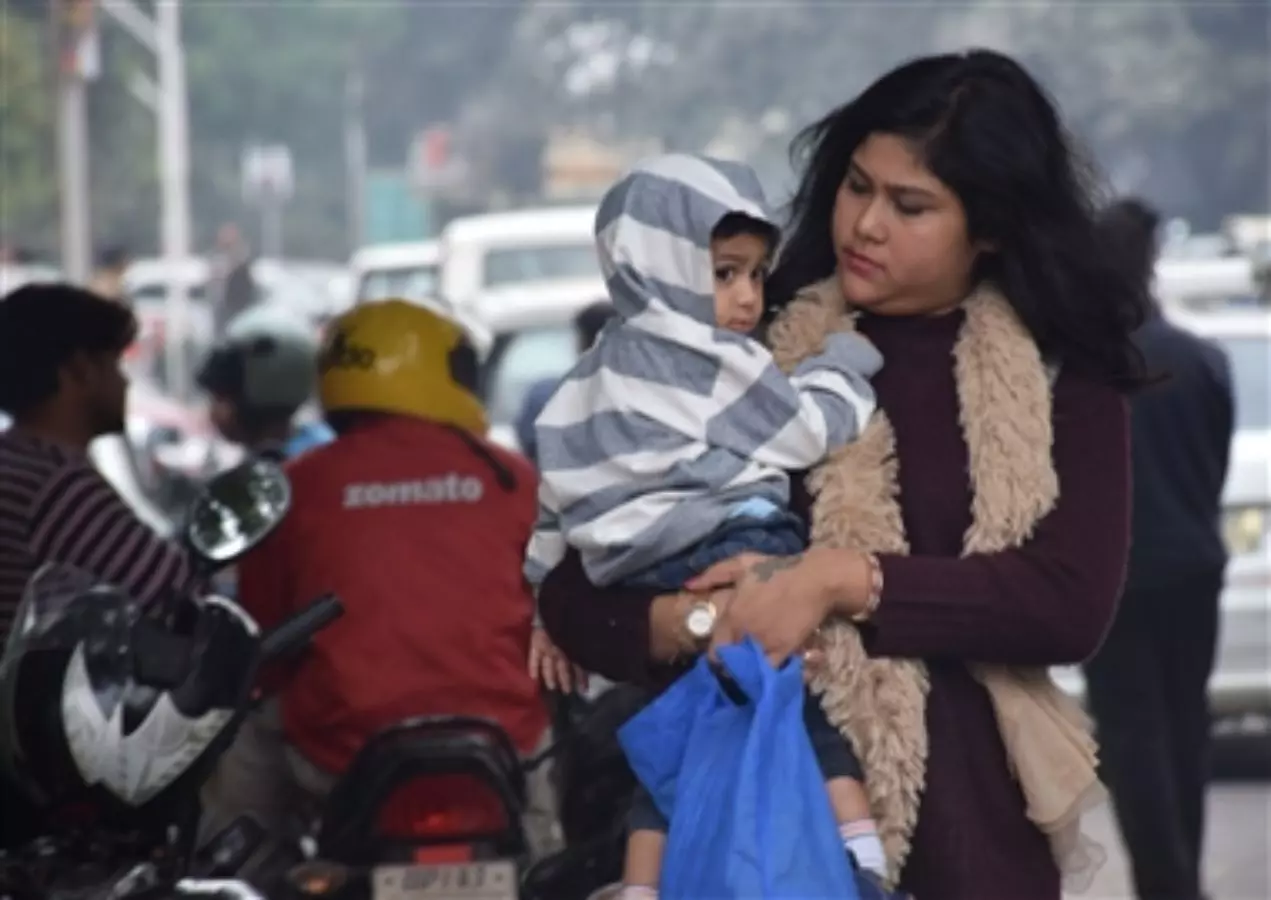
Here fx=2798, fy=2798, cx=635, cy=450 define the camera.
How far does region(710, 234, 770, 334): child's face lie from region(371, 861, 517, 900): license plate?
1.80 meters

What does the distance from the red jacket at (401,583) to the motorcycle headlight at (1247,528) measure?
5.90 m

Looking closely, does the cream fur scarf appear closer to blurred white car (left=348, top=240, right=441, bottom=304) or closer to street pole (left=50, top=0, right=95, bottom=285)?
street pole (left=50, top=0, right=95, bottom=285)

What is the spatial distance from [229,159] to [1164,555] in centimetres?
5012

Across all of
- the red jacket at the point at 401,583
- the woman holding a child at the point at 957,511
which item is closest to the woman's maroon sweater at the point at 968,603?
the woman holding a child at the point at 957,511

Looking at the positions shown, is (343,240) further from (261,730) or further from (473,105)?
(261,730)

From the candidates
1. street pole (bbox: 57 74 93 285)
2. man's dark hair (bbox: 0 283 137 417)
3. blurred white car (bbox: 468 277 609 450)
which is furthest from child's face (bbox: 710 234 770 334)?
street pole (bbox: 57 74 93 285)

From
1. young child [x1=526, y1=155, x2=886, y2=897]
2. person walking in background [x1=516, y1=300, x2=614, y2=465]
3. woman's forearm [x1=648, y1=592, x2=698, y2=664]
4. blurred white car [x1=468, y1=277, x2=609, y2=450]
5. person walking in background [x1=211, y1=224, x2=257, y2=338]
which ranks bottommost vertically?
person walking in background [x1=211, y1=224, x2=257, y2=338]

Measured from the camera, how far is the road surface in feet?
30.5

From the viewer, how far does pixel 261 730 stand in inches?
225

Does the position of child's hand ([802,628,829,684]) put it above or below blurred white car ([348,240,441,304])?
above

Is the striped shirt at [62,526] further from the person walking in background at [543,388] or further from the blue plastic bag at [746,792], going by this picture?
the person walking in background at [543,388]

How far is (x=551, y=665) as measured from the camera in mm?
3734

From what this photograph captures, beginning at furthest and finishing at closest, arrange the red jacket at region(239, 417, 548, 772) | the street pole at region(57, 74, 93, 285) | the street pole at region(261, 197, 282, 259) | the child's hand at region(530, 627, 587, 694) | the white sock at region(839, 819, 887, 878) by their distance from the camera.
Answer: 1. the street pole at region(261, 197, 282, 259)
2. the street pole at region(57, 74, 93, 285)
3. the red jacket at region(239, 417, 548, 772)
4. the child's hand at region(530, 627, 587, 694)
5. the white sock at region(839, 819, 887, 878)

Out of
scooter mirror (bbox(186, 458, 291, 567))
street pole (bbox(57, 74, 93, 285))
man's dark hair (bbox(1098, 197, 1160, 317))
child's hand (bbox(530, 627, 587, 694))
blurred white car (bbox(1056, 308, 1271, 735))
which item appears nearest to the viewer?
child's hand (bbox(530, 627, 587, 694))
